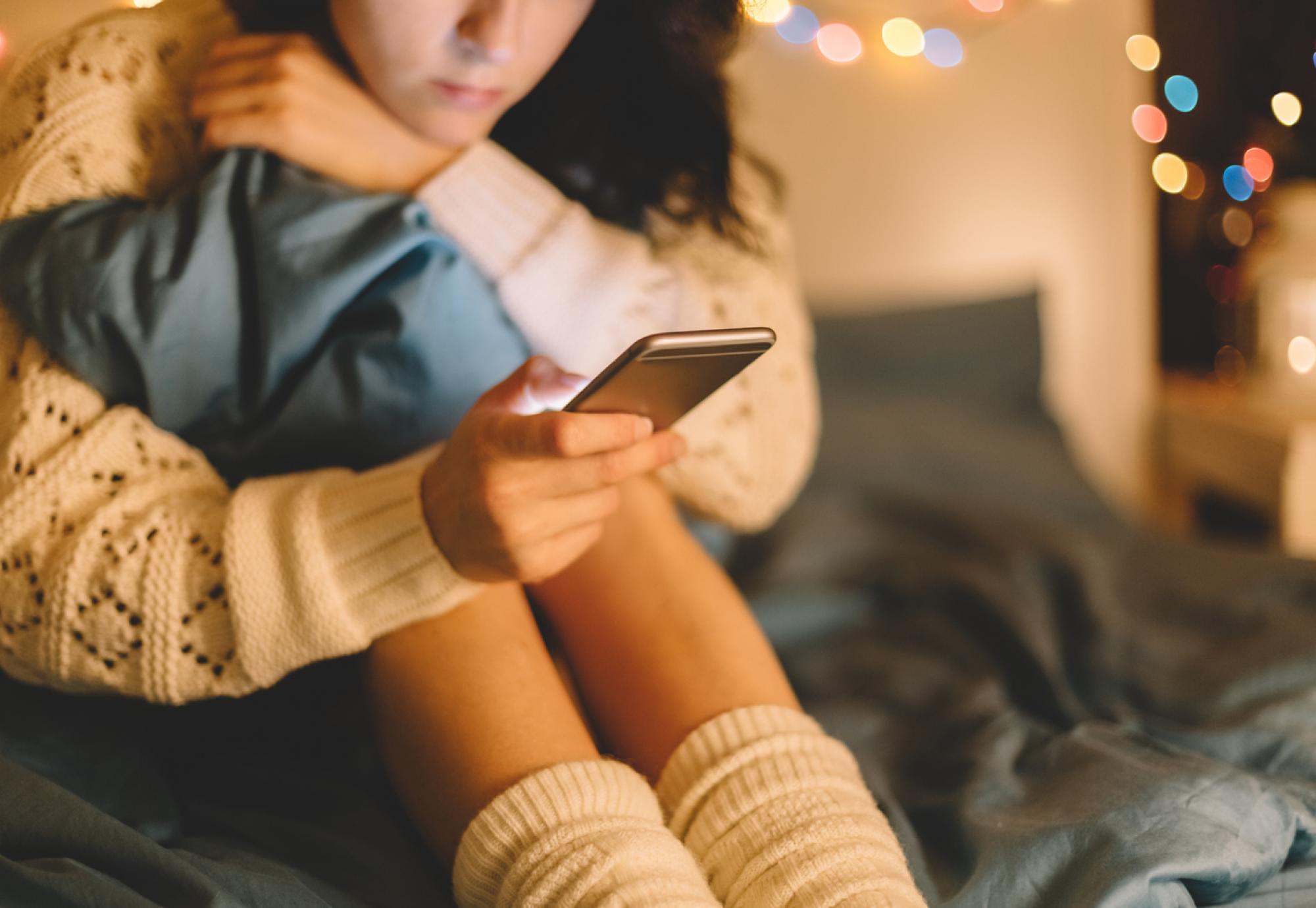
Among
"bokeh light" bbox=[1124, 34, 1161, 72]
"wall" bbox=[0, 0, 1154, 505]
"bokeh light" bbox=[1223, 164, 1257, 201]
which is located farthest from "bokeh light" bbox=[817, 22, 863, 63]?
"bokeh light" bbox=[1223, 164, 1257, 201]

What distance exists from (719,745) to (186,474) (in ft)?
1.16

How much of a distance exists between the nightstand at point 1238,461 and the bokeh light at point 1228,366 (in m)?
0.02

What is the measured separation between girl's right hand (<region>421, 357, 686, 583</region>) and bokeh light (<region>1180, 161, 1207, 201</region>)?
1629mm

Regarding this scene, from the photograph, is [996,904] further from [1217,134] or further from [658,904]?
[1217,134]

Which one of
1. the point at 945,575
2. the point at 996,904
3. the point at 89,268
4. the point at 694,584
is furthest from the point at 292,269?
the point at 945,575

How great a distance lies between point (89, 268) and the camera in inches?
22.6

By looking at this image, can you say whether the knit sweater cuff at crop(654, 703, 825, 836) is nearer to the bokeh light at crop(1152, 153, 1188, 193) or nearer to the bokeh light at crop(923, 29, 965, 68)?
the bokeh light at crop(923, 29, 965, 68)

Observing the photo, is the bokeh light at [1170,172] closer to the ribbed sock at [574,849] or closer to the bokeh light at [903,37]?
the bokeh light at [903,37]

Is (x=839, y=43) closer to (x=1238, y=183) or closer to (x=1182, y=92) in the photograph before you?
(x=1182, y=92)

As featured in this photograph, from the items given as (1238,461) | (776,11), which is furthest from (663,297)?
(1238,461)

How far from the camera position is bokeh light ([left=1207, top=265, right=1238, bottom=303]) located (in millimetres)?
1744

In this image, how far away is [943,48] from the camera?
1644mm

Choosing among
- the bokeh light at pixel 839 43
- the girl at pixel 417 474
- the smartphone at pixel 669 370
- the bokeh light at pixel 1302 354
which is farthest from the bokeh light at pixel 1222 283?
the smartphone at pixel 669 370

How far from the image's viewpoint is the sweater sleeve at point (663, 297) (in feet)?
2.19
